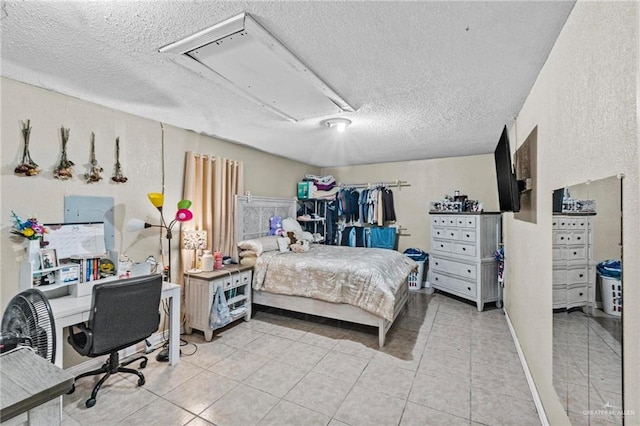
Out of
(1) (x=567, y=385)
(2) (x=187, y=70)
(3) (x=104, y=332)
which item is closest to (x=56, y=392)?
(3) (x=104, y=332)

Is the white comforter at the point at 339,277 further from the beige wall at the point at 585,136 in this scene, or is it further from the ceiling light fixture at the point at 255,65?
the ceiling light fixture at the point at 255,65

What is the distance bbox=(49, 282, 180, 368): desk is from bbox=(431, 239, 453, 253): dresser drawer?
386cm

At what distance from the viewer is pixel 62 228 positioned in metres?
2.41

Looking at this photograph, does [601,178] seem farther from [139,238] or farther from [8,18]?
[139,238]

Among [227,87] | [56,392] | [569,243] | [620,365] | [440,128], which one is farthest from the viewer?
[440,128]

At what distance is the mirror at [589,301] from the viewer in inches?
38.5

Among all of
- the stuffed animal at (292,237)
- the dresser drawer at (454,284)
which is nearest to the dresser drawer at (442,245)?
the dresser drawer at (454,284)

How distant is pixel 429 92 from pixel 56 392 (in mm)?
2674

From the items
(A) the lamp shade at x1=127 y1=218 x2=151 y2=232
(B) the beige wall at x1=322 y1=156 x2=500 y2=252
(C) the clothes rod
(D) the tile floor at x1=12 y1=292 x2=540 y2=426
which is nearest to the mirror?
(D) the tile floor at x1=12 y1=292 x2=540 y2=426

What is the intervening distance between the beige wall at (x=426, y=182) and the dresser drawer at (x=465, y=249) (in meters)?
0.81

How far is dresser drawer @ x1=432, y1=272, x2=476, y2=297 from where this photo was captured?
418 cm

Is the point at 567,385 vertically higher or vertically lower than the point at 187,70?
lower

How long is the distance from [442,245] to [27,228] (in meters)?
4.91

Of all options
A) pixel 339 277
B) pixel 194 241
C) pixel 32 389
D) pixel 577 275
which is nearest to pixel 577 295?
pixel 577 275
